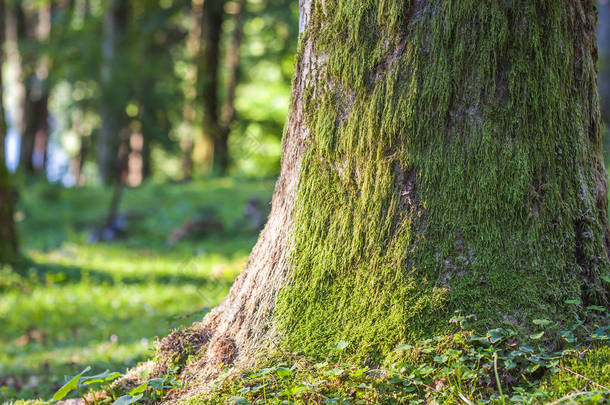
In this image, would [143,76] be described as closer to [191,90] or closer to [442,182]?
[191,90]

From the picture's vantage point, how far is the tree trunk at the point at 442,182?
8.23ft

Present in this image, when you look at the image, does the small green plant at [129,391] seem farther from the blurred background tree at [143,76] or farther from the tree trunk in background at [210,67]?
the tree trunk in background at [210,67]

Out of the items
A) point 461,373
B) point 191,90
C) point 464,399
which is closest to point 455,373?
point 461,373

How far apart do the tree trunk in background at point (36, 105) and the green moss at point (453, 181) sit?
18385 millimetres

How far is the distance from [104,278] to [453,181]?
24.5 ft

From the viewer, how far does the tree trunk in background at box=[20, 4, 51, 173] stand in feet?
66.4

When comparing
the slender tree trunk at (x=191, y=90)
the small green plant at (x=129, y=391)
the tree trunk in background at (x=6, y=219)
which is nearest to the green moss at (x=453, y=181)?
the small green plant at (x=129, y=391)

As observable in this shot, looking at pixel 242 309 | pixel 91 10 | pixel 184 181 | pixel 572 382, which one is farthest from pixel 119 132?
pixel 572 382

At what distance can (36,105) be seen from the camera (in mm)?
21750

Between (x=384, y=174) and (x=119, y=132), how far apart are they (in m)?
14.3

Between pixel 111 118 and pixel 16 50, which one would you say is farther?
pixel 16 50

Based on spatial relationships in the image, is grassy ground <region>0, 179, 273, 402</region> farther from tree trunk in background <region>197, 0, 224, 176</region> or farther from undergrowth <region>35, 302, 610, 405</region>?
tree trunk in background <region>197, 0, 224, 176</region>

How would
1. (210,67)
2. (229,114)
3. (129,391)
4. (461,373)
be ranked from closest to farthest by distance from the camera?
(461,373)
(129,391)
(210,67)
(229,114)

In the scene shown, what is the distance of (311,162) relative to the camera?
2.76 m
